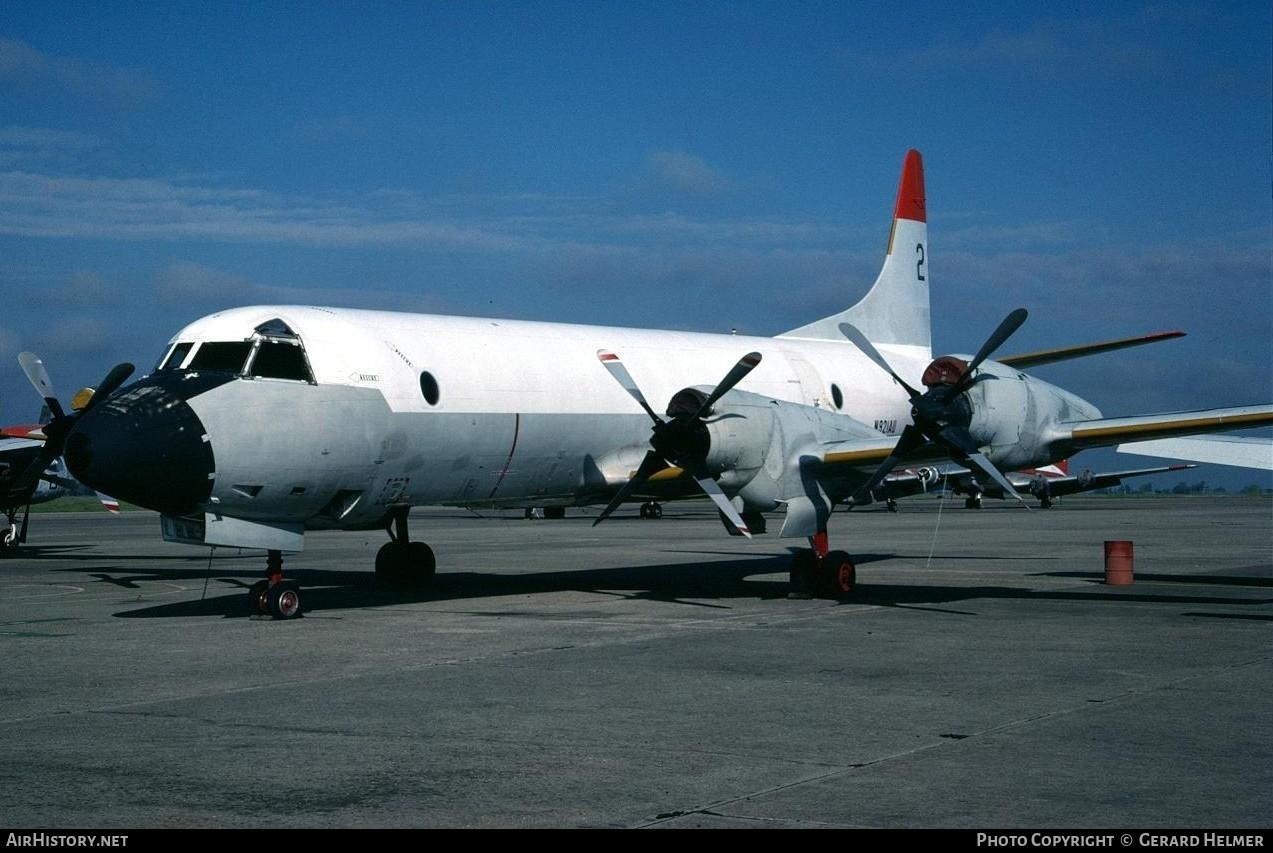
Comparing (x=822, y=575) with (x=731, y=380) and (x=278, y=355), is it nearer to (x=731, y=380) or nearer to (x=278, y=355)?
(x=731, y=380)

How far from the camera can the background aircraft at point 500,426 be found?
50.8 feet

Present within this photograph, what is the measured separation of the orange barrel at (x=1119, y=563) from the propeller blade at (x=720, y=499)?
728 centimetres

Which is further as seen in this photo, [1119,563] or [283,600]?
[1119,563]

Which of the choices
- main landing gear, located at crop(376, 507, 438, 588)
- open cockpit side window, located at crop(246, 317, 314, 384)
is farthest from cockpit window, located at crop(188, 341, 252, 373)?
main landing gear, located at crop(376, 507, 438, 588)

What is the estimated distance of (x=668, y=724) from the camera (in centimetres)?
974

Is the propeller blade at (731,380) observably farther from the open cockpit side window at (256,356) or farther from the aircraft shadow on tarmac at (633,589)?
the open cockpit side window at (256,356)

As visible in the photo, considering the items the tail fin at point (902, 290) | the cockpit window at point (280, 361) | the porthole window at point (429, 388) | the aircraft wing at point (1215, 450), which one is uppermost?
the tail fin at point (902, 290)

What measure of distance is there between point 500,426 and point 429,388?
126 cm

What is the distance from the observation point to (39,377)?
68.5ft

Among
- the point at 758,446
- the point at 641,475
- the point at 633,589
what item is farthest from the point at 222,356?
the point at 633,589

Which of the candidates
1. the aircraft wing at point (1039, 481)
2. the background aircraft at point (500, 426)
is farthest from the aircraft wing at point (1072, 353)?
the aircraft wing at point (1039, 481)

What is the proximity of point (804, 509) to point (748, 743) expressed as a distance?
401 inches
